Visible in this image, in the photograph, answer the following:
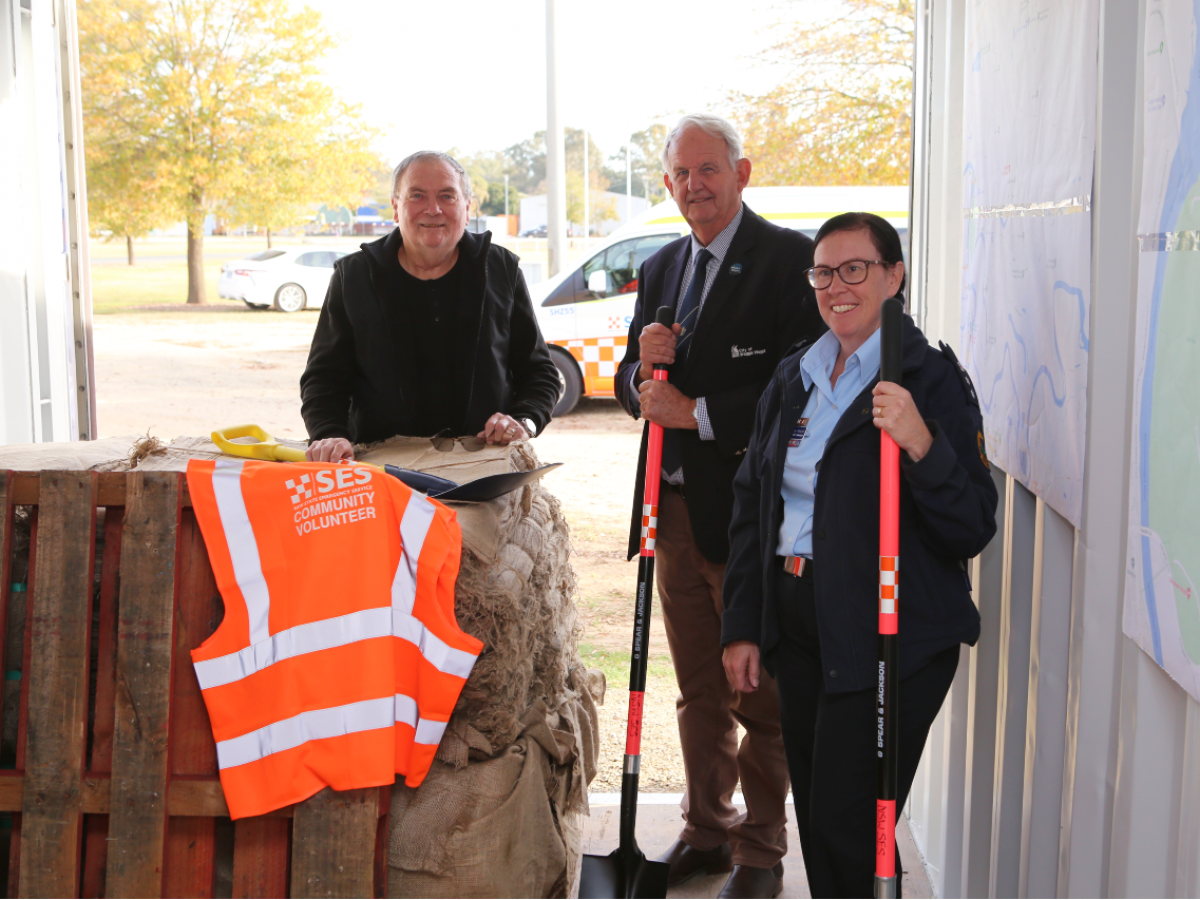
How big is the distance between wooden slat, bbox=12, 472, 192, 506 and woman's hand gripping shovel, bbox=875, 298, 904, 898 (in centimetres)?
149

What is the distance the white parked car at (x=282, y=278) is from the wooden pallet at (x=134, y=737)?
19.9 meters

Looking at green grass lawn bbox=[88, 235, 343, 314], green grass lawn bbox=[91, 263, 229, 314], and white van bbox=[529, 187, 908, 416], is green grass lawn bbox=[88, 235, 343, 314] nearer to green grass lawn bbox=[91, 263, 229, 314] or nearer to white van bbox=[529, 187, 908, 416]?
green grass lawn bbox=[91, 263, 229, 314]

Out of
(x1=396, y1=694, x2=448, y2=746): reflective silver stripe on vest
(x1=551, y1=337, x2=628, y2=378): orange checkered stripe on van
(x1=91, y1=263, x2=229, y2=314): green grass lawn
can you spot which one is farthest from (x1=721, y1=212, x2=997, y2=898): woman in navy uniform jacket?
(x1=91, y1=263, x2=229, y2=314): green grass lawn

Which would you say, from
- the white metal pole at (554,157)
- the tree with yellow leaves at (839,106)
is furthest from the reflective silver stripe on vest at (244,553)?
the tree with yellow leaves at (839,106)

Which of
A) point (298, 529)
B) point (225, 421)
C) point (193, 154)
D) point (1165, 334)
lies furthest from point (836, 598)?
point (193, 154)

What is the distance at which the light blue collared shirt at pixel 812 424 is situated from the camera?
7.45 ft

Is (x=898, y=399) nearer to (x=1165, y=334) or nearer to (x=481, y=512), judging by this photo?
(x=1165, y=334)

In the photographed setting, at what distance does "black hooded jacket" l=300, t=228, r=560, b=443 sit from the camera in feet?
10.4

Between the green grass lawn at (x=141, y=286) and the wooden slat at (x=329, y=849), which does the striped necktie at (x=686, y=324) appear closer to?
the wooden slat at (x=329, y=849)

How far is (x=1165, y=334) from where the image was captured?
1.63m

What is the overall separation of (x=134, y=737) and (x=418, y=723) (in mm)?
605

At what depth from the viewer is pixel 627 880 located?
109 inches

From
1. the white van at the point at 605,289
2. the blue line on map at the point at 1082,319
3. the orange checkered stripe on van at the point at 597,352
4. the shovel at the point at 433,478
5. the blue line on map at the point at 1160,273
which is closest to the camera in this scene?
the blue line on map at the point at 1160,273

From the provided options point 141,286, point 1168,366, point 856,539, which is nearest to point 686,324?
point 856,539
